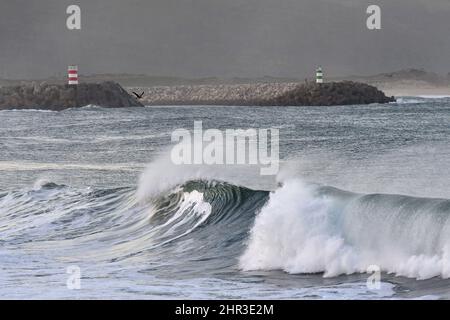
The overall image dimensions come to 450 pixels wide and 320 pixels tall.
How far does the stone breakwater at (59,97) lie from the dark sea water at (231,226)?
33.5m

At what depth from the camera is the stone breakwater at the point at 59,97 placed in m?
64.9

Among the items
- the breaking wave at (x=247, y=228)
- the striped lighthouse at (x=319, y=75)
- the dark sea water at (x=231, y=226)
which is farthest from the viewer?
the striped lighthouse at (x=319, y=75)

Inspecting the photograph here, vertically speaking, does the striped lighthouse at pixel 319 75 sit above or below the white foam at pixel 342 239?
above

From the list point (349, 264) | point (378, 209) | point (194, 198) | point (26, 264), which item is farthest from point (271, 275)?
point (194, 198)

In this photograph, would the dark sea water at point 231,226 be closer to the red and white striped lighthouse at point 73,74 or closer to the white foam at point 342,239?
the white foam at point 342,239

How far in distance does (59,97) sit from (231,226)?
5045 centimetres

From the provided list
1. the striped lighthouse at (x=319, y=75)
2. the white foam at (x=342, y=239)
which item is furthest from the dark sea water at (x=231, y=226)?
the striped lighthouse at (x=319, y=75)

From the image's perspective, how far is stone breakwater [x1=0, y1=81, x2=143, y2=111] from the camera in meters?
64.9

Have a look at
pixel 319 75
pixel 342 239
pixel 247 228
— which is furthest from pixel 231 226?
pixel 319 75

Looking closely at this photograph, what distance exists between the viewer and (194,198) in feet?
59.9

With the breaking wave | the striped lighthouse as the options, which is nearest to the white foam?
the breaking wave

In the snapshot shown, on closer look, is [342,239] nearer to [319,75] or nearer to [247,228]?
[247,228]

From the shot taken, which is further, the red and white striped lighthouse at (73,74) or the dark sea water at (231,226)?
the red and white striped lighthouse at (73,74)

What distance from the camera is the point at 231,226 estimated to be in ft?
53.4
